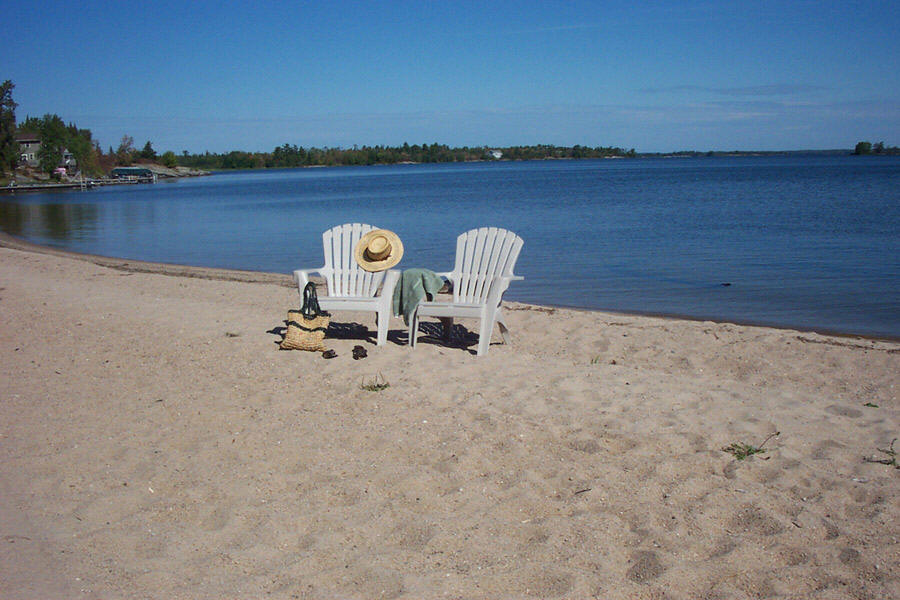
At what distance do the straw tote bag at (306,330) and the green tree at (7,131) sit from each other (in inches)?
2610

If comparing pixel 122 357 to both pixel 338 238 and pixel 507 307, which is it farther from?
pixel 507 307

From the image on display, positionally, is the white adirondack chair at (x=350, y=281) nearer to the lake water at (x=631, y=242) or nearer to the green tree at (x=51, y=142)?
the lake water at (x=631, y=242)

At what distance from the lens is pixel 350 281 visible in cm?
705

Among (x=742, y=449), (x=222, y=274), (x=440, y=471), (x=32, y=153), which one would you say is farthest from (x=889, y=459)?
(x=32, y=153)

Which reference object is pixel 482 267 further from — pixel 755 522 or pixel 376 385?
pixel 755 522

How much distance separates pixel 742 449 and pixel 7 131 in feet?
232

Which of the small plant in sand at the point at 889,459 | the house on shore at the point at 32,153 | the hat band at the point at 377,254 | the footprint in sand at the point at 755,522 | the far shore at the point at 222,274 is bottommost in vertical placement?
the far shore at the point at 222,274

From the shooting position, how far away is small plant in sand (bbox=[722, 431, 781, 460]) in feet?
12.6

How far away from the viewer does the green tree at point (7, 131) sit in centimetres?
6062

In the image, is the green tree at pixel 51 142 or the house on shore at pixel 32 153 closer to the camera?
the green tree at pixel 51 142

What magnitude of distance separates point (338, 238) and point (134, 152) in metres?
118

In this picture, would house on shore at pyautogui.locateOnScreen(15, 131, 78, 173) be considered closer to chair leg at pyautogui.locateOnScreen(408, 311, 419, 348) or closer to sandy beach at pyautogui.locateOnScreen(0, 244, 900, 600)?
chair leg at pyautogui.locateOnScreen(408, 311, 419, 348)

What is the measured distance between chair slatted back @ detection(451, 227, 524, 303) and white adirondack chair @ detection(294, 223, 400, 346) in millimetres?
733

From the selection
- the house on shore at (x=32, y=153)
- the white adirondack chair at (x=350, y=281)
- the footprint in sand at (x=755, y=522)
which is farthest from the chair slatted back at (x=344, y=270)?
the house on shore at (x=32, y=153)
